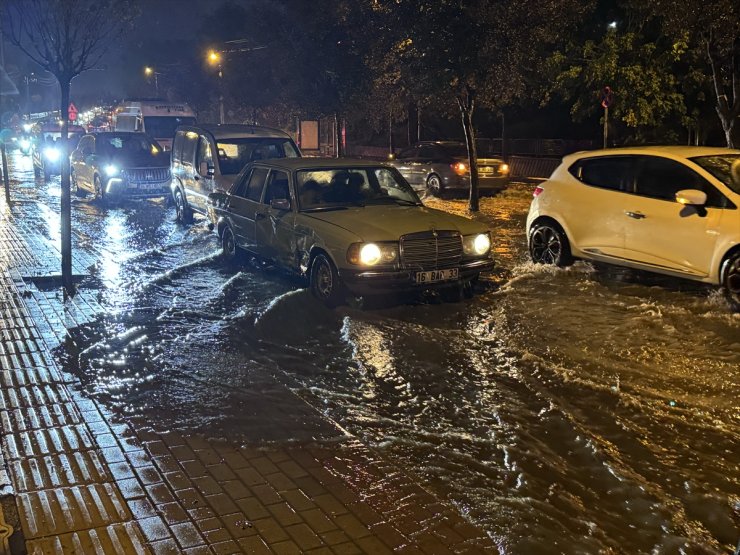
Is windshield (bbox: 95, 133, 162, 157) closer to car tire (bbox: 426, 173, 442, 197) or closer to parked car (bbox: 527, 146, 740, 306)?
car tire (bbox: 426, 173, 442, 197)

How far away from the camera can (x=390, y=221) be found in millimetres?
9055

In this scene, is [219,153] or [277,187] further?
[219,153]

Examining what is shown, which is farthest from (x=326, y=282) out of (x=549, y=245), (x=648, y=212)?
(x=648, y=212)

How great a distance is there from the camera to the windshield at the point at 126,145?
20859 mm

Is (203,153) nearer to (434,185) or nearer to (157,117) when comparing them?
(434,185)

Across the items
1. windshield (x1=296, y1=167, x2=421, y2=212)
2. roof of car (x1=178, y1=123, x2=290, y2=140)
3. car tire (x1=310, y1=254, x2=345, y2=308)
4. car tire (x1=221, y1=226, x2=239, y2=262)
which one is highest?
roof of car (x1=178, y1=123, x2=290, y2=140)

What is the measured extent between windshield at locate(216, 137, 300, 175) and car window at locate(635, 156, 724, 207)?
698 cm

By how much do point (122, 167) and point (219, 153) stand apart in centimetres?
627

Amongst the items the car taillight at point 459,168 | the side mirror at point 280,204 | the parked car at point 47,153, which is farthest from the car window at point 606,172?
the parked car at point 47,153

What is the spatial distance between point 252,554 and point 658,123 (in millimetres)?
25616

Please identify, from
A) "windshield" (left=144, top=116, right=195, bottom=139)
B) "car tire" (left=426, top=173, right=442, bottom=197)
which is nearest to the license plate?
"car tire" (left=426, top=173, right=442, bottom=197)

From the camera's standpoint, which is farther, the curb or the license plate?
the license plate

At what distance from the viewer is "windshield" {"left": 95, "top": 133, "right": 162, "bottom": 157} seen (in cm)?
2086

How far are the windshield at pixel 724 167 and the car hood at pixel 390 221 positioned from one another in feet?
9.09
